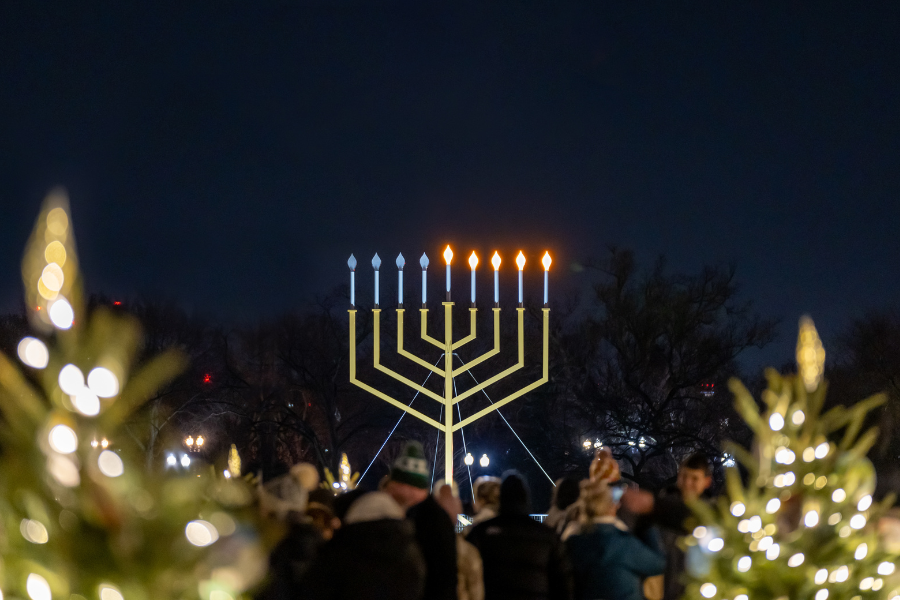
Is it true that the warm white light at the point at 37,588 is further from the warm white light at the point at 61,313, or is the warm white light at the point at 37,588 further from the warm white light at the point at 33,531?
the warm white light at the point at 61,313

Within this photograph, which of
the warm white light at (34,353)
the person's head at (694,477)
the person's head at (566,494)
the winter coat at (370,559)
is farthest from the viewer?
the person's head at (566,494)

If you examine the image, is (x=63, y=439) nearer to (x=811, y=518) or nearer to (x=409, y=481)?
(x=409, y=481)

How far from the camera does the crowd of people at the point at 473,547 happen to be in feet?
12.5

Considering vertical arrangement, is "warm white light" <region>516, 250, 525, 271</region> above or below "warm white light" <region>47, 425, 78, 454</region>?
above

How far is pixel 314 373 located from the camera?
1038 inches

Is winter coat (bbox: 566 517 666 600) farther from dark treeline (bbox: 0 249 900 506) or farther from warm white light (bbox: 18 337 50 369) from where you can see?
dark treeline (bbox: 0 249 900 506)

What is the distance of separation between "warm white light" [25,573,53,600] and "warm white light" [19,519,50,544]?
0.07 m

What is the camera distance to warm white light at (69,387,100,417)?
1.88 meters

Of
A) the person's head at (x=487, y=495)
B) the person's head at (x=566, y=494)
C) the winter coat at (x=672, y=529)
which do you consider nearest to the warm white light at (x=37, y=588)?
the winter coat at (x=672, y=529)

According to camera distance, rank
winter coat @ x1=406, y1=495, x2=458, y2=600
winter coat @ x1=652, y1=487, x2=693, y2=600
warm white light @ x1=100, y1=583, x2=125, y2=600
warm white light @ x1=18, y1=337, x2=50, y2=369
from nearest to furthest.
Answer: warm white light @ x1=18, y1=337, x2=50, y2=369 < warm white light @ x1=100, y1=583, x2=125, y2=600 < winter coat @ x1=406, y1=495, x2=458, y2=600 < winter coat @ x1=652, y1=487, x2=693, y2=600

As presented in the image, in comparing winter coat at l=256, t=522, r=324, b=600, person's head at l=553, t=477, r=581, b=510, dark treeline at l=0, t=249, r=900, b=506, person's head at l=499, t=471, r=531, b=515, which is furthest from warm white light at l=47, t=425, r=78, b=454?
dark treeline at l=0, t=249, r=900, b=506

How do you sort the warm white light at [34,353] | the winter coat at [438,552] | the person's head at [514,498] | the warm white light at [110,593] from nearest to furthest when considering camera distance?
the warm white light at [34,353], the warm white light at [110,593], the winter coat at [438,552], the person's head at [514,498]

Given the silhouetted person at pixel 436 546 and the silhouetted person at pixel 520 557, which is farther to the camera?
the silhouetted person at pixel 520 557

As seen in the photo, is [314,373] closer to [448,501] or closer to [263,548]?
[448,501]
